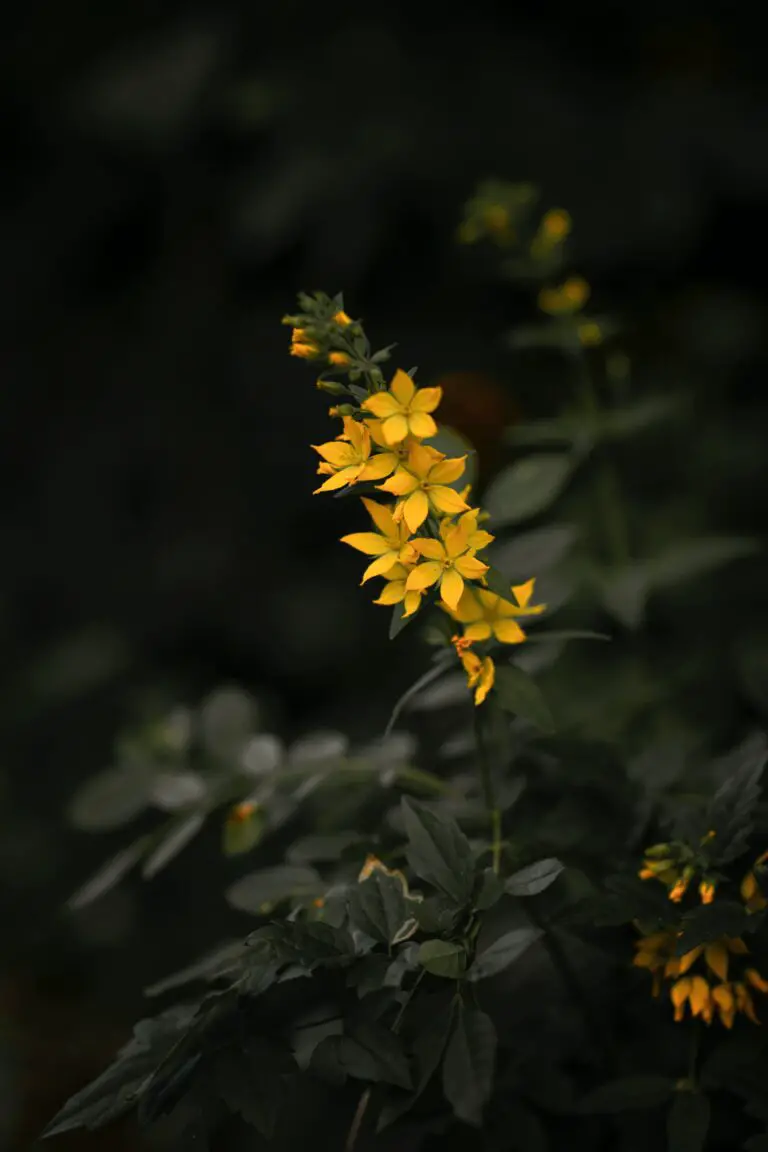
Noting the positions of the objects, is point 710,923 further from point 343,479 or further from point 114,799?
point 114,799

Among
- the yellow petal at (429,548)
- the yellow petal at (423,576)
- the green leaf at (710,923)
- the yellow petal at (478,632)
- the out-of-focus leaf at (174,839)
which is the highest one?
the yellow petal at (429,548)

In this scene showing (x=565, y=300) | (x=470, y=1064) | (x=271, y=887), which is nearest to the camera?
(x=470, y=1064)

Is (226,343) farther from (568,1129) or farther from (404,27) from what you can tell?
(568,1129)

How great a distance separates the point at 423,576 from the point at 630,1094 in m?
0.39

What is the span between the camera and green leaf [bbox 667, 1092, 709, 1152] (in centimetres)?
76

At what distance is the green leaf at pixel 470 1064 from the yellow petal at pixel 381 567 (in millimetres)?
273

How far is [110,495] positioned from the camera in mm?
2166

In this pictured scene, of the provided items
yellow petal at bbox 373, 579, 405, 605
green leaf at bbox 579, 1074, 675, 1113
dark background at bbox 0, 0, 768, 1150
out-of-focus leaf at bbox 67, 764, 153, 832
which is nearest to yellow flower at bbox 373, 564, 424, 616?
yellow petal at bbox 373, 579, 405, 605

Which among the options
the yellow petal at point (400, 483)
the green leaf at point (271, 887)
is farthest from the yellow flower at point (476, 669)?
the green leaf at point (271, 887)

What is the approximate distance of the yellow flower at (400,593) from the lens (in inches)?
28.7

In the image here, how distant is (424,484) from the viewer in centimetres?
75

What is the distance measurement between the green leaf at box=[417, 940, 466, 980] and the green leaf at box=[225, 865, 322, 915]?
195 millimetres

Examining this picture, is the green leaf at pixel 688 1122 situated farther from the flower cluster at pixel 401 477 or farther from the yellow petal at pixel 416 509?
the yellow petal at pixel 416 509

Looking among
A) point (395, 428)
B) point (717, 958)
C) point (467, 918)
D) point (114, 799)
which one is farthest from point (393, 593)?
point (114, 799)
